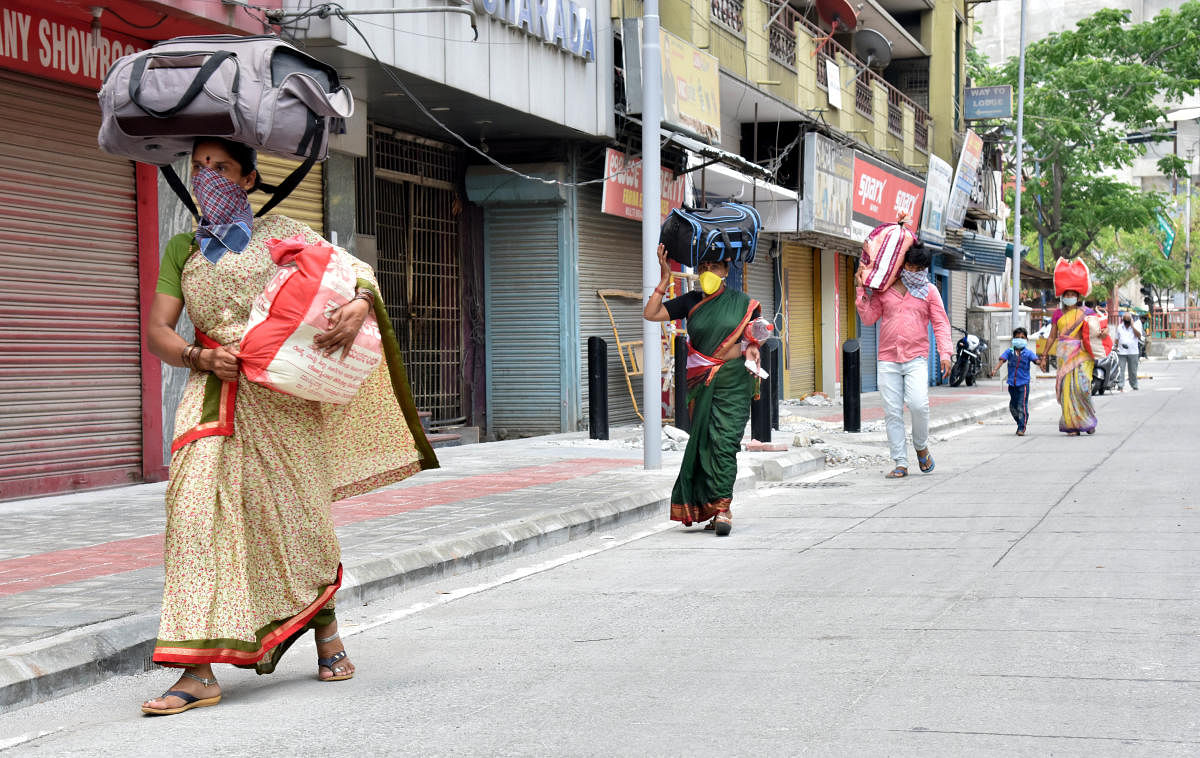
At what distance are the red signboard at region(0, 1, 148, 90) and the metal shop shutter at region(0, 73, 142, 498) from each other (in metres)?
0.20

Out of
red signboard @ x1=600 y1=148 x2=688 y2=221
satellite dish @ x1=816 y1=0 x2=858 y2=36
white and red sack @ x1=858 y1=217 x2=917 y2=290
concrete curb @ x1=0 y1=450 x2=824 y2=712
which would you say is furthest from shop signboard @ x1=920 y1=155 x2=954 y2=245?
concrete curb @ x1=0 y1=450 x2=824 y2=712

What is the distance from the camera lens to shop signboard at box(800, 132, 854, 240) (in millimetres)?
22500

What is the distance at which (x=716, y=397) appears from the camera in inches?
341

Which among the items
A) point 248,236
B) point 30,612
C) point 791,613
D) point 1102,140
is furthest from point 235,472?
point 1102,140

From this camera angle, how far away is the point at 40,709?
487 cm

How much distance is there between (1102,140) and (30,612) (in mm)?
44247

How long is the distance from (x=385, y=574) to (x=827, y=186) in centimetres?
1755

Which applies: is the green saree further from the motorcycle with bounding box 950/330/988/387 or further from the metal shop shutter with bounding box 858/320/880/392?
the motorcycle with bounding box 950/330/988/387

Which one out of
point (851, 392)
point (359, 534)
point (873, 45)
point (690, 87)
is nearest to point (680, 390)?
point (851, 392)

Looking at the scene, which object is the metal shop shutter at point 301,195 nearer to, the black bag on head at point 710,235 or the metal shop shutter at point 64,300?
the metal shop shutter at point 64,300

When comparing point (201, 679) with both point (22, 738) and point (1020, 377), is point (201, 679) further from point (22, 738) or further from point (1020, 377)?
point (1020, 377)

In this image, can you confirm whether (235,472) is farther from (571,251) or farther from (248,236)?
(571,251)

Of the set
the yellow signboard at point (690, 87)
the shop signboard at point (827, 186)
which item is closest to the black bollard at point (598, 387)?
the yellow signboard at point (690, 87)

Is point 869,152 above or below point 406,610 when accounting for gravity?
above
